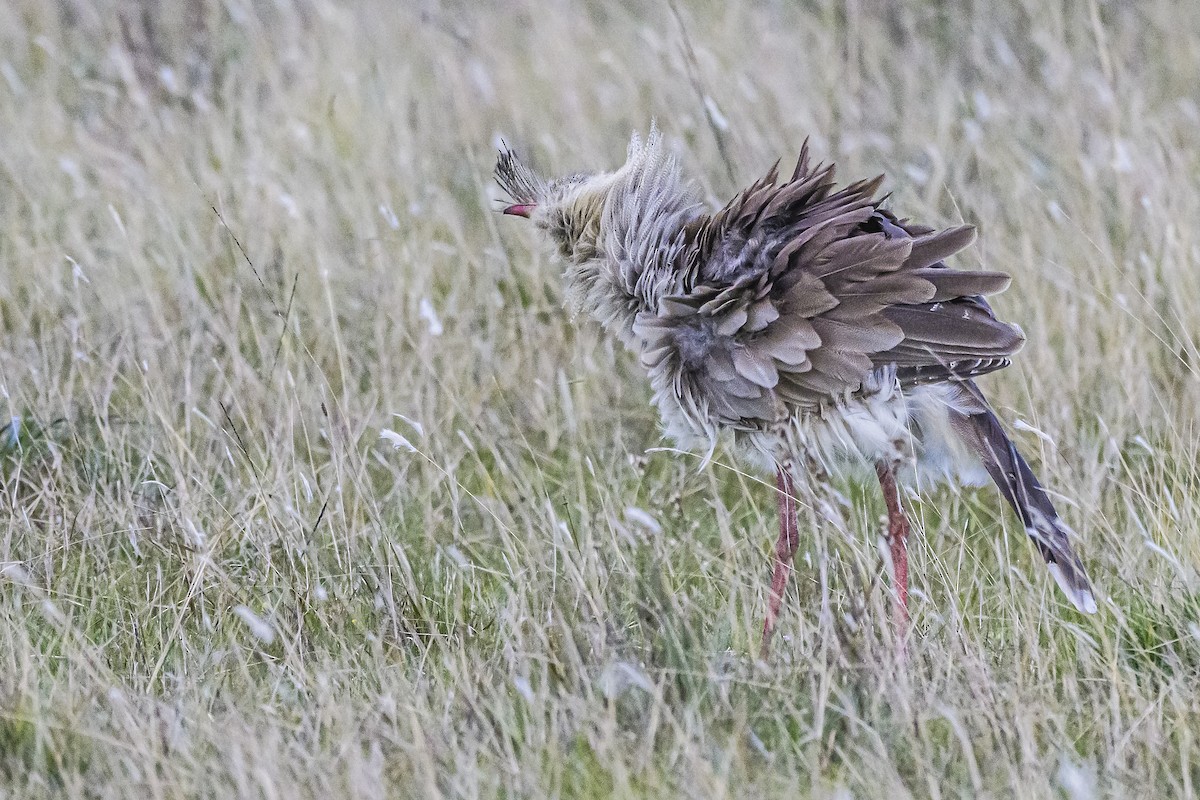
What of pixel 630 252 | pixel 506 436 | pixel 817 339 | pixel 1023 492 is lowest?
pixel 506 436

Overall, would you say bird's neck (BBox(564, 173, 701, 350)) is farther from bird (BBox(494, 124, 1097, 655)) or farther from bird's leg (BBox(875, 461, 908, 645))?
bird's leg (BBox(875, 461, 908, 645))

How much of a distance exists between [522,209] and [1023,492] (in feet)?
4.95

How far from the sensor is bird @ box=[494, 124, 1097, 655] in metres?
3.22

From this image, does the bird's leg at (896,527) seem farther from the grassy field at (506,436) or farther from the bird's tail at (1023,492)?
the bird's tail at (1023,492)

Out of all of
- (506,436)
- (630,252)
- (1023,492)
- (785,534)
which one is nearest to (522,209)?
(630,252)

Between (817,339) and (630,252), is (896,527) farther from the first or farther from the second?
(630,252)

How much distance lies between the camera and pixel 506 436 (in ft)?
13.9

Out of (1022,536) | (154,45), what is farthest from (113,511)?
(154,45)

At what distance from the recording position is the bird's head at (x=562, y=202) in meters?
3.78

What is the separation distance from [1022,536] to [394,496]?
5.38 feet

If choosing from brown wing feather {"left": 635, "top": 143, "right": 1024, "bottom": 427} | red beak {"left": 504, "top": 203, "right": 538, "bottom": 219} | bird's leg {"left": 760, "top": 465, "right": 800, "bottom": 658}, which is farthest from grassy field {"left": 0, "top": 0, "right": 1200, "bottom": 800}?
red beak {"left": 504, "top": 203, "right": 538, "bottom": 219}

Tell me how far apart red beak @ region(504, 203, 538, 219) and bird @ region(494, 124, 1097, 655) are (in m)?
0.31

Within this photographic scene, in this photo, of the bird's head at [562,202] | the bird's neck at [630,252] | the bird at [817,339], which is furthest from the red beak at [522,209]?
the bird at [817,339]

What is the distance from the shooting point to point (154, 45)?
690cm
